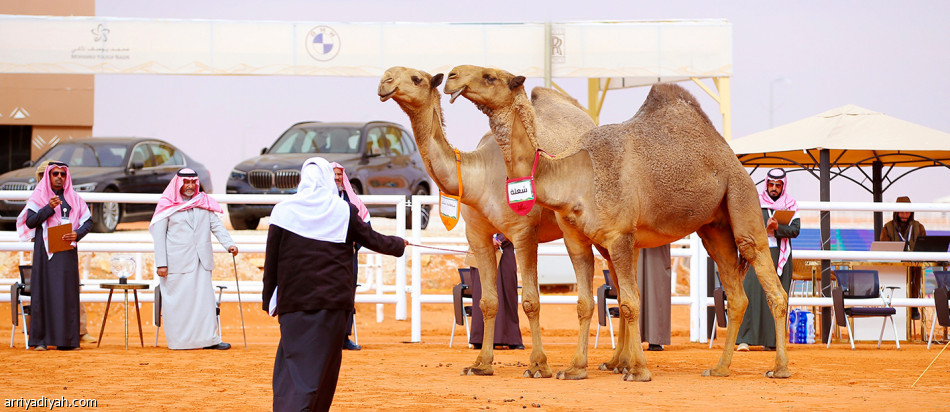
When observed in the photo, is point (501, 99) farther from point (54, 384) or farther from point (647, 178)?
point (54, 384)

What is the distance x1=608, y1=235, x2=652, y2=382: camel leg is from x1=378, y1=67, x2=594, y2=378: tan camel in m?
0.76

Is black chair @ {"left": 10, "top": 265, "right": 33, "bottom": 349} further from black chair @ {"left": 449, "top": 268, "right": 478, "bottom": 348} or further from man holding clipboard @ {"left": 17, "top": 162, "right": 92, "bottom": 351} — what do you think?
black chair @ {"left": 449, "top": 268, "right": 478, "bottom": 348}

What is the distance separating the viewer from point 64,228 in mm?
11516

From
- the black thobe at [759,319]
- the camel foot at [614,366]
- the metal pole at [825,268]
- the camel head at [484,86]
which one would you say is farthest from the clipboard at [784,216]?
the camel head at [484,86]

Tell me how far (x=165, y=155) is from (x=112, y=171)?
58.7 inches

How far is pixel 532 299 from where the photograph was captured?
28.9 feet

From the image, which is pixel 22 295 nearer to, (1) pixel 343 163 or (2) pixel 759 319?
(1) pixel 343 163

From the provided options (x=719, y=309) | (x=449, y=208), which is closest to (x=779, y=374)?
(x=449, y=208)

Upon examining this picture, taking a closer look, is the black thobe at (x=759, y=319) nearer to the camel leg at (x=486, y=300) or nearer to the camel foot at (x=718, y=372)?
the camel foot at (x=718, y=372)

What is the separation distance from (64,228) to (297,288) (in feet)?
21.2

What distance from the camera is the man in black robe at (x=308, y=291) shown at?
237 inches

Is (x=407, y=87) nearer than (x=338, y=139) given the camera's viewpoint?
Yes

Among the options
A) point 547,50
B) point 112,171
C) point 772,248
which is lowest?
point 772,248

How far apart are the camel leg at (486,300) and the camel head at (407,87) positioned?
1.35m
